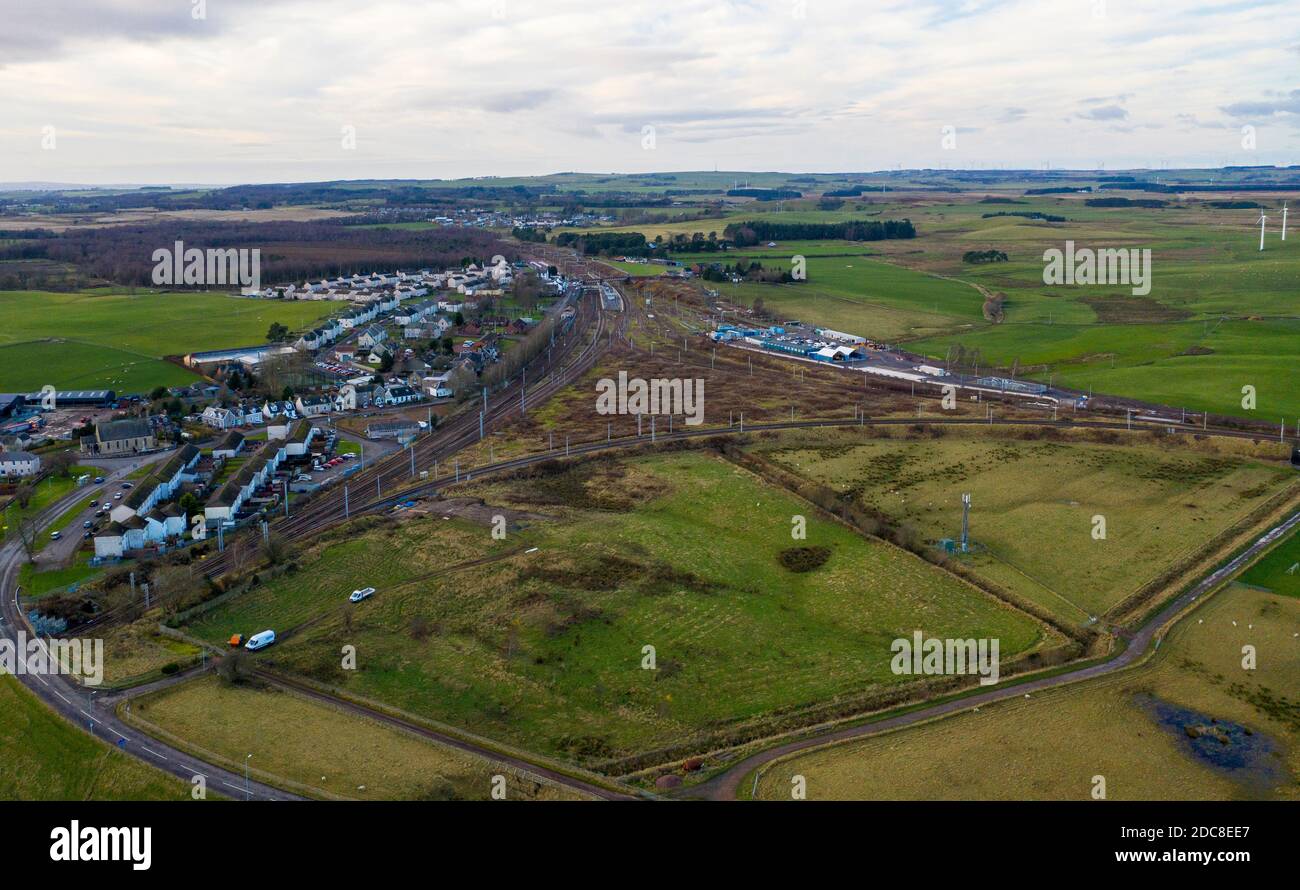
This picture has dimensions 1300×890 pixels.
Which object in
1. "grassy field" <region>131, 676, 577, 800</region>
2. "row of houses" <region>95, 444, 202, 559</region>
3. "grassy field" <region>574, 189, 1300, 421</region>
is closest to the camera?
"grassy field" <region>131, 676, 577, 800</region>

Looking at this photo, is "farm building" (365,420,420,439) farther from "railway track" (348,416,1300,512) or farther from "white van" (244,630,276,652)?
"white van" (244,630,276,652)

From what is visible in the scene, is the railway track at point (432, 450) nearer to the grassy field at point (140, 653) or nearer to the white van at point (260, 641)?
the grassy field at point (140, 653)

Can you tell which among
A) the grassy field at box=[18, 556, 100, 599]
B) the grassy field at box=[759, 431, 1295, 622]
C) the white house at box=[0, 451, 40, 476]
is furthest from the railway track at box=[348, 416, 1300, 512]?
the white house at box=[0, 451, 40, 476]

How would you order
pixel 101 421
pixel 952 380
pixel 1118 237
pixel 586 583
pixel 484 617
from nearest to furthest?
pixel 484 617
pixel 586 583
pixel 101 421
pixel 952 380
pixel 1118 237

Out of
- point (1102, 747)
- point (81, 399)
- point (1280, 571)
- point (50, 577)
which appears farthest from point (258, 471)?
point (1280, 571)
